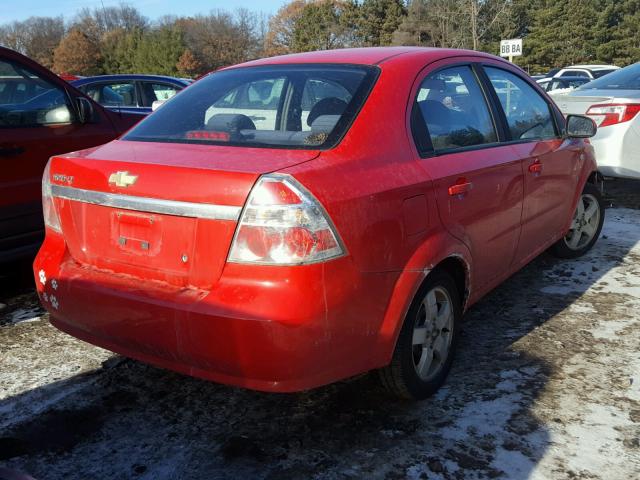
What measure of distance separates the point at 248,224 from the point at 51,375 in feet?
5.50

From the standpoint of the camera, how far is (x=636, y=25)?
54.5 meters

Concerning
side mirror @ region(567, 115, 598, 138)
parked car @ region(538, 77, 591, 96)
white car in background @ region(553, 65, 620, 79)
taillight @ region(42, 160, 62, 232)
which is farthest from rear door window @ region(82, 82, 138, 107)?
white car in background @ region(553, 65, 620, 79)

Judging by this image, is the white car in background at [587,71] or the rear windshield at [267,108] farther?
the white car in background at [587,71]

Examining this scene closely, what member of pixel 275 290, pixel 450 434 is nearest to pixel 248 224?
pixel 275 290

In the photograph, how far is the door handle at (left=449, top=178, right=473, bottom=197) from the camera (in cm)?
282

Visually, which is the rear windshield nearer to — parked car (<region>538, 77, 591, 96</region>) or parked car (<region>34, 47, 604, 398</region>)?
parked car (<region>34, 47, 604, 398</region>)

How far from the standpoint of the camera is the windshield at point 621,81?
663 centimetres

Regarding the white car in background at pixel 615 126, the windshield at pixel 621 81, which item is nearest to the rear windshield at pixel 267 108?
the white car in background at pixel 615 126

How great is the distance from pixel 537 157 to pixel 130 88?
8.17 meters

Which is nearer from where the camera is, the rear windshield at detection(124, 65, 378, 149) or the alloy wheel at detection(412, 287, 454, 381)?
the rear windshield at detection(124, 65, 378, 149)

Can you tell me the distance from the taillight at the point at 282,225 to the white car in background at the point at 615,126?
4.92 metres

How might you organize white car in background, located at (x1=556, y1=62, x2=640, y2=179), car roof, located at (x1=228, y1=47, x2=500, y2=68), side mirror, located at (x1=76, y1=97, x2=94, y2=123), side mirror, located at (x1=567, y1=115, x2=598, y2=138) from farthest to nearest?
white car in background, located at (x1=556, y1=62, x2=640, y2=179) → side mirror, located at (x1=76, y1=97, x2=94, y2=123) → side mirror, located at (x1=567, y1=115, x2=598, y2=138) → car roof, located at (x1=228, y1=47, x2=500, y2=68)

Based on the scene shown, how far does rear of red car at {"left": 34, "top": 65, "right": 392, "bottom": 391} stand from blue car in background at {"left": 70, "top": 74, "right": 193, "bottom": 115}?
7.61m

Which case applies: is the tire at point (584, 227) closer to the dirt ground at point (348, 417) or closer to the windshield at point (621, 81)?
the dirt ground at point (348, 417)
